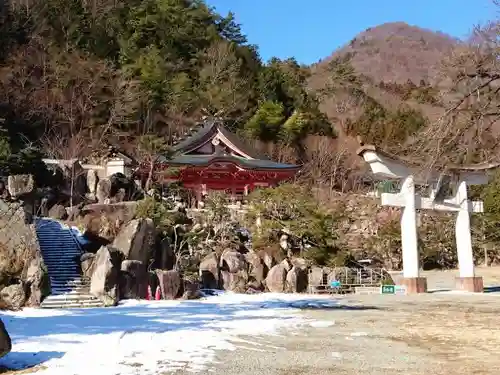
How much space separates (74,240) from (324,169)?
20.6 metres

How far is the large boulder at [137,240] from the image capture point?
39.3ft

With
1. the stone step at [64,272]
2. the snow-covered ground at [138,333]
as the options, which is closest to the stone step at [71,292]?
the stone step at [64,272]

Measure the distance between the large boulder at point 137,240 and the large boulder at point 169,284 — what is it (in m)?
0.65

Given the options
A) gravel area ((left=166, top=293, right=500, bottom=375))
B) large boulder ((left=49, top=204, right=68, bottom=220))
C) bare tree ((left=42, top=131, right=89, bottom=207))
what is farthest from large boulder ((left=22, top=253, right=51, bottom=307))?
bare tree ((left=42, top=131, right=89, bottom=207))

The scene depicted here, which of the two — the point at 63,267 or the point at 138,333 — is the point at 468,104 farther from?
the point at 63,267

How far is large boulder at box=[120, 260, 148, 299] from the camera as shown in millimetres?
11078

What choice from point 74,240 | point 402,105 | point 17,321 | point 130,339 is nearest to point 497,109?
point 130,339

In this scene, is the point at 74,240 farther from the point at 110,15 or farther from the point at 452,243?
the point at 110,15

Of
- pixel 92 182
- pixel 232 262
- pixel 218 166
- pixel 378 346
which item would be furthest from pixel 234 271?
pixel 218 166

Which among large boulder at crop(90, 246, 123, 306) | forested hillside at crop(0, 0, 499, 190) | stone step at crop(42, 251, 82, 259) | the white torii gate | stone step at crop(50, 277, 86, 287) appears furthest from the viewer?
forested hillside at crop(0, 0, 499, 190)

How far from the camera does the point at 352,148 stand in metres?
34.5

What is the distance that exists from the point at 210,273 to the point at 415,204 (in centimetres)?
584

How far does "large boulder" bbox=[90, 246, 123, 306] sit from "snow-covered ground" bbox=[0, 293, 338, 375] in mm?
384

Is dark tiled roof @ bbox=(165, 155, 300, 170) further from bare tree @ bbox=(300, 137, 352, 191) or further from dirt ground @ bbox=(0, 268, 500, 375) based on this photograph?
dirt ground @ bbox=(0, 268, 500, 375)
